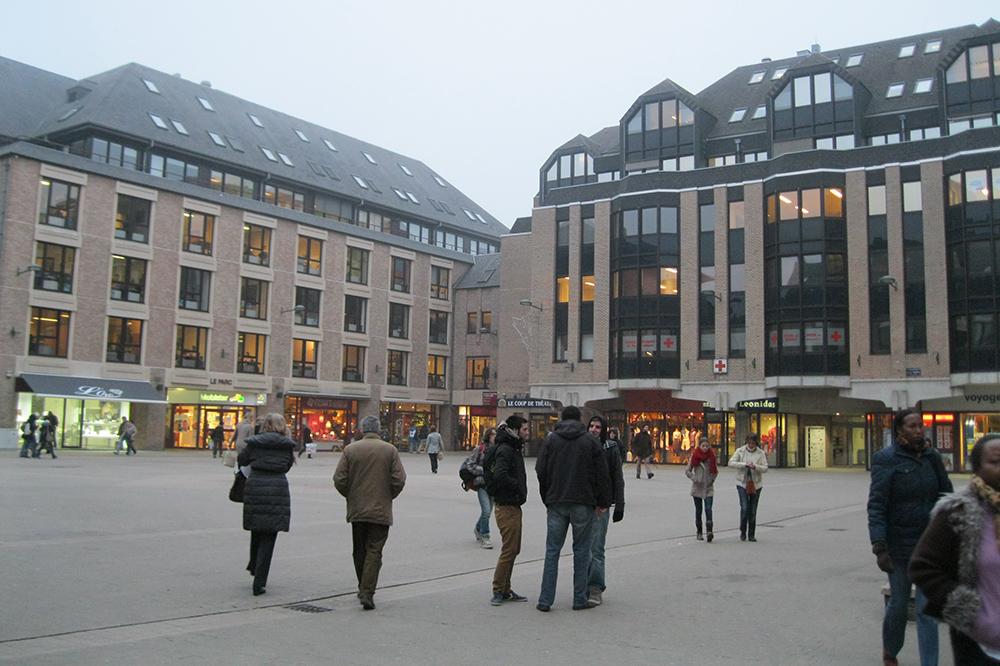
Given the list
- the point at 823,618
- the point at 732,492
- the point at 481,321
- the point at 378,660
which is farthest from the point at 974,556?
the point at 481,321

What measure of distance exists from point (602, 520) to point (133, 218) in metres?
40.6

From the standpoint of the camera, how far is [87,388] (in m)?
41.6

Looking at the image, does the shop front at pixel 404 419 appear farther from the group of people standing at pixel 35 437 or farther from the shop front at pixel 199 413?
the group of people standing at pixel 35 437

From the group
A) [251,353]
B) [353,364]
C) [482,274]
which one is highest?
[482,274]

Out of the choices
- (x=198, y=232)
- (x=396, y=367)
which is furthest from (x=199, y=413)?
(x=396, y=367)

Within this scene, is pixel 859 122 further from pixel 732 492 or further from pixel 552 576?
pixel 552 576

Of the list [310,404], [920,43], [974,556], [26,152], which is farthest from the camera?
[310,404]

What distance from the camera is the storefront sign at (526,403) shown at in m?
49.9

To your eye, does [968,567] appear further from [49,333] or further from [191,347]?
[191,347]

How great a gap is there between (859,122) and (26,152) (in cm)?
3839

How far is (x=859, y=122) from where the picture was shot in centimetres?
4434

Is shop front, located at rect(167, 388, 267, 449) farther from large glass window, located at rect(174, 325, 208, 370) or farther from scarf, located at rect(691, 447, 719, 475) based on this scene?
scarf, located at rect(691, 447, 719, 475)

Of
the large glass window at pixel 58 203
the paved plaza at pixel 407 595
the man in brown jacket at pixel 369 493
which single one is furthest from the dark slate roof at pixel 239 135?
the man in brown jacket at pixel 369 493

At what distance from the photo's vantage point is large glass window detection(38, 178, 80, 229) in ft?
133
